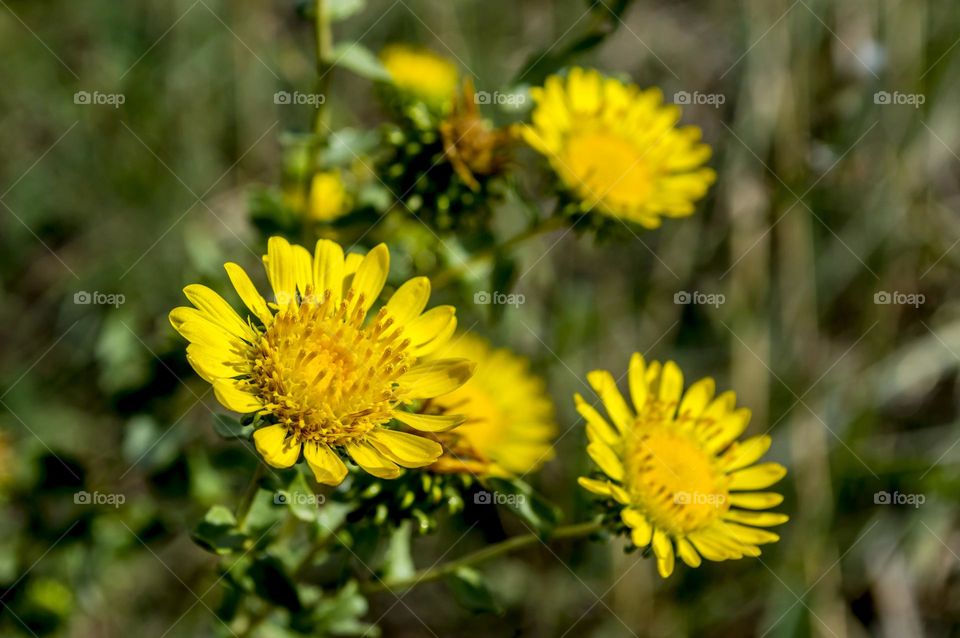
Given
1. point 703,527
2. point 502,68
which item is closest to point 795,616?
point 703,527

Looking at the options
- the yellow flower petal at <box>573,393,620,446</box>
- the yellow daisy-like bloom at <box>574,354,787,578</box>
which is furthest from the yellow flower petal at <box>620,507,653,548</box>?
the yellow flower petal at <box>573,393,620,446</box>

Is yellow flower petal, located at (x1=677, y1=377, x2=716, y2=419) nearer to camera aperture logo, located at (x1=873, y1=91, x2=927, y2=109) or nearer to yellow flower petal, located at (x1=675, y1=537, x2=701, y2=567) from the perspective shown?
yellow flower petal, located at (x1=675, y1=537, x2=701, y2=567)

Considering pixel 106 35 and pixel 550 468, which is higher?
pixel 106 35

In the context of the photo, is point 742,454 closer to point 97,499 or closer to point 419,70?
point 97,499

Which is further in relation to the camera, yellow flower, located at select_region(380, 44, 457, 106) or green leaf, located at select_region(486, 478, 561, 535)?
yellow flower, located at select_region(380, 44, 457, 106)

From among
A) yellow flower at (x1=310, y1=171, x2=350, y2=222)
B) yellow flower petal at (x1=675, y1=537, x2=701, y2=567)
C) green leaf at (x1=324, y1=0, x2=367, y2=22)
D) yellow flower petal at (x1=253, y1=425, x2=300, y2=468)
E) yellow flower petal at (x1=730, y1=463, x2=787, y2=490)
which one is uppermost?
green leaf at (x1=324, y1=0, x2=367, y2=22)

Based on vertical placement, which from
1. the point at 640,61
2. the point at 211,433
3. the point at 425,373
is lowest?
the point at 211,433

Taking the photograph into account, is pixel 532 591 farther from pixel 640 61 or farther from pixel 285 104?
pixel 640 61

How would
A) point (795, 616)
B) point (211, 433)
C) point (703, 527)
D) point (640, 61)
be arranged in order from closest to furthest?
1. point (703, 527)
2. point (795, 616)
3. point (211, 433)
4. point (640, 61)
